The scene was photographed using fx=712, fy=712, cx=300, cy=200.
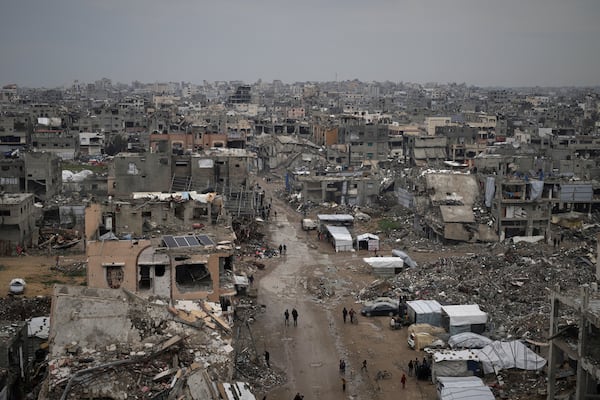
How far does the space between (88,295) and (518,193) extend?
976 inches

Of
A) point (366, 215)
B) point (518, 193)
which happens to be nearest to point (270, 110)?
point (366, 215)

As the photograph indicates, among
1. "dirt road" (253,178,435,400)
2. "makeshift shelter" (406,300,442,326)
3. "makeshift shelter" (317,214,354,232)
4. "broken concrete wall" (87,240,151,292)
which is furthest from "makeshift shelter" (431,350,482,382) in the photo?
"makeshift shelter" (317,214,354,232)

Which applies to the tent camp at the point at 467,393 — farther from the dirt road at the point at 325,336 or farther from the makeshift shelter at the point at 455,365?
the makeshift shelter at the point at 455,365

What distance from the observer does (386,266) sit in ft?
93.6

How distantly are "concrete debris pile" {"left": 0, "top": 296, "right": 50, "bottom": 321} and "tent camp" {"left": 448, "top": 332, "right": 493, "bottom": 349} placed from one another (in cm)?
1151

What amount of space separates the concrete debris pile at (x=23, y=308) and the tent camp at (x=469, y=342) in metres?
11.5

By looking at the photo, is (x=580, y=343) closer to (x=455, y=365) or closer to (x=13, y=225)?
(x=455, y=365)

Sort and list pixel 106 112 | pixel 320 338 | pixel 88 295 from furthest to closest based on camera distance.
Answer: pixel 106 112 < pixel 320 338 < pixel 88 295

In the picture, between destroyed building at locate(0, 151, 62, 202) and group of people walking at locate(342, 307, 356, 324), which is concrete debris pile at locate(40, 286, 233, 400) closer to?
group of people walking at locate(342, 307, 356, 324)

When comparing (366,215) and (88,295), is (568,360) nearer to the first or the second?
(88,295)

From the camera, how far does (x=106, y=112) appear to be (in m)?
69.6

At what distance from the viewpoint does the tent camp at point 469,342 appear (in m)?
19.4

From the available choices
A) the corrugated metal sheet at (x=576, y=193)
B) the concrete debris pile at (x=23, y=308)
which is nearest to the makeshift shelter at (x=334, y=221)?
the corrugated metal sheet at (x=576, y=193)

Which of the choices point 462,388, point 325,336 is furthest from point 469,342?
point 325,336
